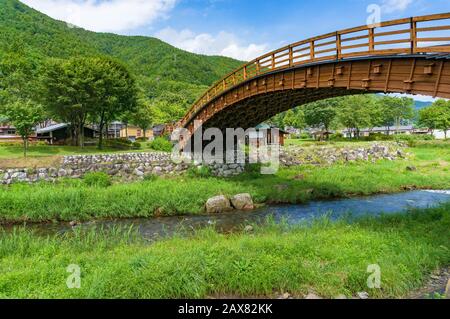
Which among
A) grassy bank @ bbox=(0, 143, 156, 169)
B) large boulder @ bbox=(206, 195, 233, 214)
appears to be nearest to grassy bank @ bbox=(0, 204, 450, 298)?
large boulder @ bbox=(206, 195, 233, 214)

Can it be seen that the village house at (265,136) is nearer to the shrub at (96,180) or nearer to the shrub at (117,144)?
the shrub at (117,144)

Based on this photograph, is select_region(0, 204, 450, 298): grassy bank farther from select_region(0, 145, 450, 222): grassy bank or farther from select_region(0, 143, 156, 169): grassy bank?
select_region(0, 143, 156, 169): grassy bank

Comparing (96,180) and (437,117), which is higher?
(437,117)

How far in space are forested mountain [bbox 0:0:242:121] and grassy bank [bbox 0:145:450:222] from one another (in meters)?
58.1

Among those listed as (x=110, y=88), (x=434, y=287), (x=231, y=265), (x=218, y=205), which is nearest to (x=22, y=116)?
(x=110, y=88)

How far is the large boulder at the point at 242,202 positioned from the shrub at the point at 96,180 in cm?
992

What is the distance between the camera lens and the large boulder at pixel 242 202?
66.9 feet

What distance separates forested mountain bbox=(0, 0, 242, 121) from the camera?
283ft

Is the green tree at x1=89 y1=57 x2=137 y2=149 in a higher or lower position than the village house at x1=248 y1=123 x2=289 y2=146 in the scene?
higher

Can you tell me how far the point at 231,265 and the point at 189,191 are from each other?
42.8ft

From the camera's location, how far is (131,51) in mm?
139875

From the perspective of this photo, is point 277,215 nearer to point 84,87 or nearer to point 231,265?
point 231,265

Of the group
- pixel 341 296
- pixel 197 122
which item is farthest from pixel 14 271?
pixel 197 122

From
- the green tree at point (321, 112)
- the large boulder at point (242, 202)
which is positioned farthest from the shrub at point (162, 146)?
the green tree at point (321, 112)
